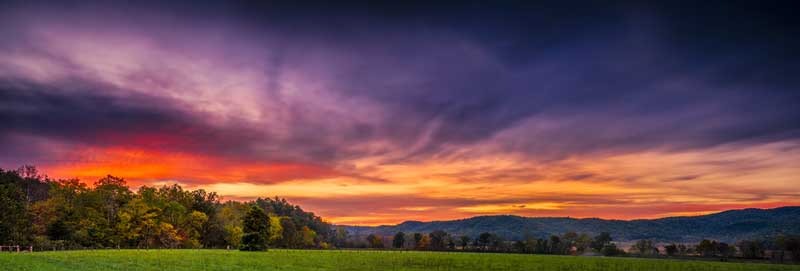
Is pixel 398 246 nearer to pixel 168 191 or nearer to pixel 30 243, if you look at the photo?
pixel 168 191

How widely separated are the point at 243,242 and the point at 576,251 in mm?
120564

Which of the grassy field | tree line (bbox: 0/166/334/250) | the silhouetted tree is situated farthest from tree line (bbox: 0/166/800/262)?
the silhouetted tree

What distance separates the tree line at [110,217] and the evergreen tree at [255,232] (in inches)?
23.7

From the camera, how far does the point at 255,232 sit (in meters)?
91.2

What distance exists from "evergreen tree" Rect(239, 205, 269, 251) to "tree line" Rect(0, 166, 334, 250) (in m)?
0.60

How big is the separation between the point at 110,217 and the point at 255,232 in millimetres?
32832

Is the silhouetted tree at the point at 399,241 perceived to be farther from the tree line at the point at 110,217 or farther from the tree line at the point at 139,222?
the tree line at the point at 110,217

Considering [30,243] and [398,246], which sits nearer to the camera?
[30,243]

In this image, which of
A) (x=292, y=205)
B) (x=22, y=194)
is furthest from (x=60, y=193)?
(x=292, y=205)

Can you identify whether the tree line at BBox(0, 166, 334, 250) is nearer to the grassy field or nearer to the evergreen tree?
the evergreen tree

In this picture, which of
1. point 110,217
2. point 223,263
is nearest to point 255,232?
point 110,217

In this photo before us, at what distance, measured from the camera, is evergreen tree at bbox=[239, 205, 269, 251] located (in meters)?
91.0

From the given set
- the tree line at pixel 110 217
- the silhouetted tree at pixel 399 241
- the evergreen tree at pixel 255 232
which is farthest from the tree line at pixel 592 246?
the evergreen tree at pixel 255 232

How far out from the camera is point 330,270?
43.5 m
